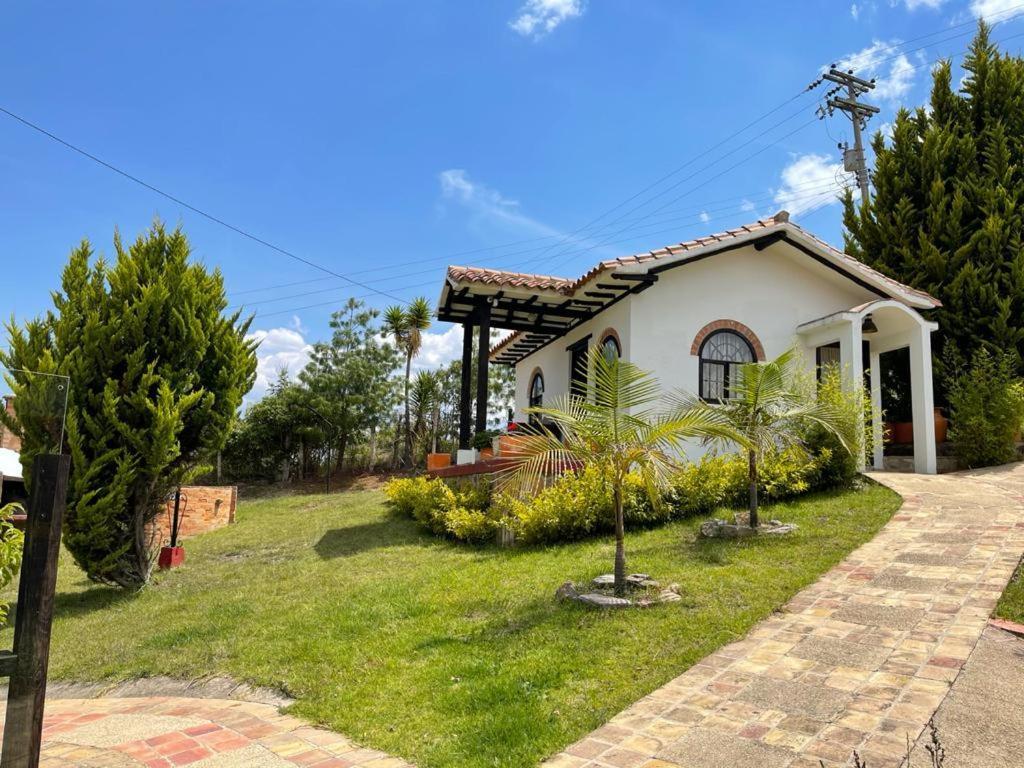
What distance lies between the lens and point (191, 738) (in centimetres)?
402

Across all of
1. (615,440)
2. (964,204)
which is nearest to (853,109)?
(964,204)

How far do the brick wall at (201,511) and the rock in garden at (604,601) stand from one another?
34.3 ft

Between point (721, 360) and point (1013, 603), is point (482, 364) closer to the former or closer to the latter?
point (721, 360)

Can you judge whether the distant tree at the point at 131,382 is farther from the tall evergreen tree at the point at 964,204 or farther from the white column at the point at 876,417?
the tall evergreen tree at the point at 964,204

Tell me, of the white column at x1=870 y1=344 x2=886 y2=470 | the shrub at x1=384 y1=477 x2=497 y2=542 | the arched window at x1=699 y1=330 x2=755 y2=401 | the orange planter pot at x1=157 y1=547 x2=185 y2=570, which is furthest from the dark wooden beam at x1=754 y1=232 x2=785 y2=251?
the orange planter pot at x1=157 y1=547 x2=185 y2=570

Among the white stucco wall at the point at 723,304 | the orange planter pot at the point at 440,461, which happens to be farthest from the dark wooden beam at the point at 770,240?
the orange planter pot at the point at 440,461

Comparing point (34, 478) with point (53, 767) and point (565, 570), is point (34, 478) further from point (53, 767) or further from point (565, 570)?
point (565, 570)

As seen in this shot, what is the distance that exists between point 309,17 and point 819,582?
11007mm

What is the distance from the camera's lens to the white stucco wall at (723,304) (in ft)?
38.9

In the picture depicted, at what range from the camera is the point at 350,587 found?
23.8ft

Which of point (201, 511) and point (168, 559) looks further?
point (201, 511)

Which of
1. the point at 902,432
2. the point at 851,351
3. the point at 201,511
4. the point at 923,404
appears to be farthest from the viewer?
the point at 902,432

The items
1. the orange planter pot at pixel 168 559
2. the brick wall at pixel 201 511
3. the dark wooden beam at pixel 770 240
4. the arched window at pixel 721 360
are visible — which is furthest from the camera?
the brick wall at pixel 201 511

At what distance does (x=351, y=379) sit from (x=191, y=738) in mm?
18767
